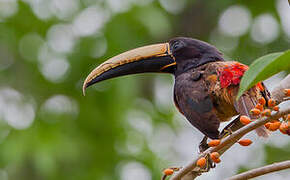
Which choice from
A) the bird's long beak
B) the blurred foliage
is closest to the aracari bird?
the bird's long beak

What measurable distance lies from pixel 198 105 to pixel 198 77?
0.20 m

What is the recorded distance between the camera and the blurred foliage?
5.68m

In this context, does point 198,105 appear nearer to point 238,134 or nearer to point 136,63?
point 136,63

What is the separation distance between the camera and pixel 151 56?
3.58 m

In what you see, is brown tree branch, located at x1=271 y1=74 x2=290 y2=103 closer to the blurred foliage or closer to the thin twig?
the thin twig

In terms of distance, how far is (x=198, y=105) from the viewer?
119 inches

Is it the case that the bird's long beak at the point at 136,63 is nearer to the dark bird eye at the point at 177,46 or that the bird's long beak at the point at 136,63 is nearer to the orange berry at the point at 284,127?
the dark bird eye at the point at 177,46

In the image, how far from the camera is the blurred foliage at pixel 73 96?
5.68 meters

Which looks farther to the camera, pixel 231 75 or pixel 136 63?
pixel 136 63

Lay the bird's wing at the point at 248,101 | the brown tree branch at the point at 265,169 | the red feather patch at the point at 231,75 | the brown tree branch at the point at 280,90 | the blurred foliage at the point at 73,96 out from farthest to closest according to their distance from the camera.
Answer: the blurred foliage at the point at 73,96 < the red feather patch at the point at 231,75 < the bird's wing at the point at 248,101 < the brown tree branch at the point at 280,90 < the brown tree branch at the point at 265,169

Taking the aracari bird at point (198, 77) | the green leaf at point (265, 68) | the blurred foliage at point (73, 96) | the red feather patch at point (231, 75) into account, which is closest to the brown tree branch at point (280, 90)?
the aracari bird at point (198, 77)

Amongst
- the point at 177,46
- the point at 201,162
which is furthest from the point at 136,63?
the point at 201,162

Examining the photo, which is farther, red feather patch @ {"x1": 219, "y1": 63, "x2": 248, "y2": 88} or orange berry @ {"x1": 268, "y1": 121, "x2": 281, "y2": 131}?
red feather patch @ {"x1": 219, "y1": 63, "x2": 248, "y2": 88}

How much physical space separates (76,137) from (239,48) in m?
2.20
